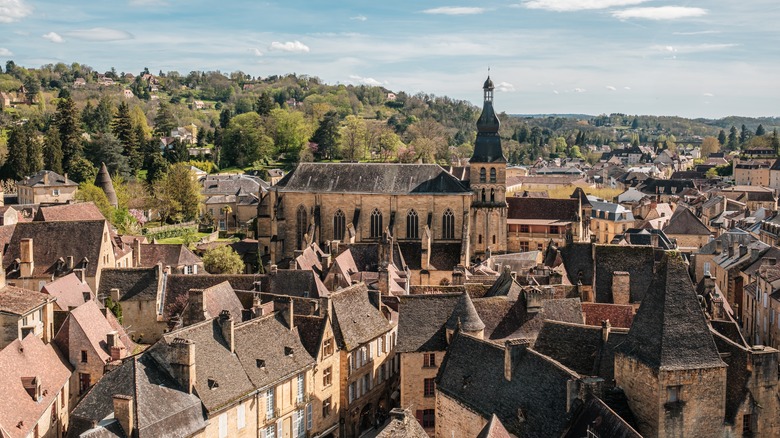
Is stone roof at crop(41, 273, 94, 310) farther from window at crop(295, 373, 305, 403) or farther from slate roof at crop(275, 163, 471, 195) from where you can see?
slate roof at crop(275, 163, 471, 195)

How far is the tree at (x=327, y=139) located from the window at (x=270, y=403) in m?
120

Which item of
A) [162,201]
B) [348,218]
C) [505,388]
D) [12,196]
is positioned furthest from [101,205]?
[505,388]

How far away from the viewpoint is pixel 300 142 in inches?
6181

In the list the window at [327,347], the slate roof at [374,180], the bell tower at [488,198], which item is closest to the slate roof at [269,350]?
the window at [327,347]

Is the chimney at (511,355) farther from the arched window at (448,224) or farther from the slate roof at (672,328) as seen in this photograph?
the arched window at (448,224)

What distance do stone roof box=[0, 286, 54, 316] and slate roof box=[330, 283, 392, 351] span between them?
599 inches

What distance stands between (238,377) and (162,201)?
7893cm

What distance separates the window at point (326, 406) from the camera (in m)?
41.1

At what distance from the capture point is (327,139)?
155m

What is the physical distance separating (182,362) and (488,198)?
163ft

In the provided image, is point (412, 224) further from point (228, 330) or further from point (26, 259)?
point (228, 330)

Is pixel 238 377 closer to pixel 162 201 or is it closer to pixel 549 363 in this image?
pixel 549 363

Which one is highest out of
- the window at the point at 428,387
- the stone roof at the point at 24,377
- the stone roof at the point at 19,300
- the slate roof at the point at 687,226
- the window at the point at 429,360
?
the stone roof at the point at 19,300

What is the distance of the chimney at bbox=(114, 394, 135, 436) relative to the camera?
29516 millimetres
